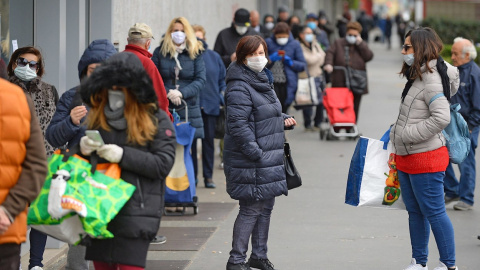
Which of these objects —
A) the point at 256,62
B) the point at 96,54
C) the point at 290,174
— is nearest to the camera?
the point at 96,54

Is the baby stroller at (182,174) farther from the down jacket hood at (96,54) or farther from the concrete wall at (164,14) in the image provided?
the down jacket hood at (96,54)

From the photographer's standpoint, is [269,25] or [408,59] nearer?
[408,59]

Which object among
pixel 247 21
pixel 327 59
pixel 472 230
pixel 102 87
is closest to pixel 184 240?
pixel 472 230

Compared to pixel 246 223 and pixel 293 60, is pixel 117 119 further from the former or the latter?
pixel 293 60

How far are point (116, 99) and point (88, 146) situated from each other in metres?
0.28

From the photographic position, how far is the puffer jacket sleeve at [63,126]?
5977 mm

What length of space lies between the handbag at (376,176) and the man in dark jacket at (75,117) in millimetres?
2077

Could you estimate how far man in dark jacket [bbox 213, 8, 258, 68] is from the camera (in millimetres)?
12570

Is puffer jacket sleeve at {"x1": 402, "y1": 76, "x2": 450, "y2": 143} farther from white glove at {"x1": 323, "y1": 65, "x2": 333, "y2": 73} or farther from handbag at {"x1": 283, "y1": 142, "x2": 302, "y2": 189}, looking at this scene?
white glove at {"x1": 323, "y1": 65, "x2": 333, "y2": 73}

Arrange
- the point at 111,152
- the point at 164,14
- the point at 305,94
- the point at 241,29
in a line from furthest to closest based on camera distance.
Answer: the point at 305,94
the point at 241,29
the point at 164,14
the point at 111,152

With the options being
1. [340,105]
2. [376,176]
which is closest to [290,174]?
[376,176]

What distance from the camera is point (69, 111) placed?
6.18 meters

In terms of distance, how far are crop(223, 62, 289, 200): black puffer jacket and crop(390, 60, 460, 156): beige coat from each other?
2.90ft

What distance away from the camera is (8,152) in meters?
4.27
